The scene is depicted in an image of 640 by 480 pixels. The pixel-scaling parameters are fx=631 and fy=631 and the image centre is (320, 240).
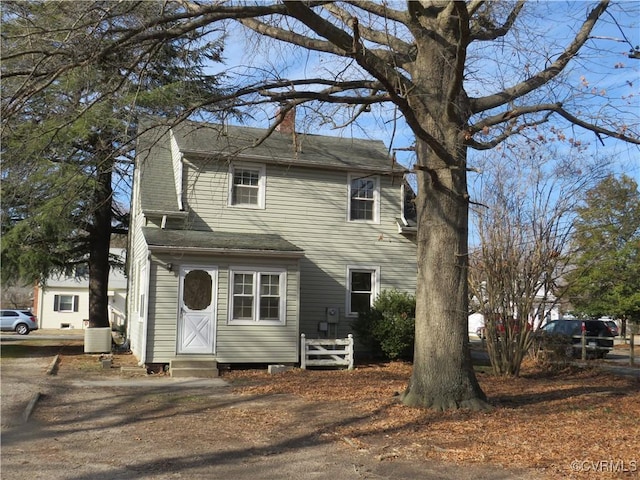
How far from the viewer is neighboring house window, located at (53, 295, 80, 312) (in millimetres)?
45531

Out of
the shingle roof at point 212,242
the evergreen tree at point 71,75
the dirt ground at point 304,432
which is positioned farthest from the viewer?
the shingle roof at point 212,242

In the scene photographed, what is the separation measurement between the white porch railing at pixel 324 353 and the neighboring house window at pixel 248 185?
4.18m

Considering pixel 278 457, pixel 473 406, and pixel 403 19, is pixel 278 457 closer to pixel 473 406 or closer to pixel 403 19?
pixel 473 406

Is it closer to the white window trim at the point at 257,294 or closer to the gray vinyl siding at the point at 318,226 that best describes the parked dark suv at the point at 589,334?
the gray vinyl siding at the point at 318,226

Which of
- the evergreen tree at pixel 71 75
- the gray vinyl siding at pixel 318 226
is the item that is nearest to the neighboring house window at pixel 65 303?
the evergreen tree at pixel 71 75

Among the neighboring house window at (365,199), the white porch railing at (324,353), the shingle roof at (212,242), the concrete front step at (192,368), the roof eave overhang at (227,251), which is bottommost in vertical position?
the concrete front step at (192,368)

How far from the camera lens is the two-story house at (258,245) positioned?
15.6 m

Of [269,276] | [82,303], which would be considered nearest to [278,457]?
[269,276]

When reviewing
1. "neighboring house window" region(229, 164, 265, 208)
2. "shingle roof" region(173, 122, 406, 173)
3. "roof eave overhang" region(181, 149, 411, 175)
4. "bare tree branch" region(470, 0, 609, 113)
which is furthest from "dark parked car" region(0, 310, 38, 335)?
"bare tree branch" region(470, 0, 609, 113)

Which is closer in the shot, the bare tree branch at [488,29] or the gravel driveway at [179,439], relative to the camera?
the gravel driveway at [179,439]

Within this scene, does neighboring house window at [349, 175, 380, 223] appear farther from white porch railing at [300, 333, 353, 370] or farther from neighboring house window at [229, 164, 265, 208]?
white porch railing at [300, 333, 353, 370]

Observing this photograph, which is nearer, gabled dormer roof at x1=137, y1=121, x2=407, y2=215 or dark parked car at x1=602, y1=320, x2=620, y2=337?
gabled dormer roof at x1=137, y1=121, x2=407, y2=215

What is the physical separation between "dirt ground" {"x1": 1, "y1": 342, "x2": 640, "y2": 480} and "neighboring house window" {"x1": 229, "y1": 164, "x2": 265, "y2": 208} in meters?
6.00

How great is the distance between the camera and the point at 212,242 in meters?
15.7
